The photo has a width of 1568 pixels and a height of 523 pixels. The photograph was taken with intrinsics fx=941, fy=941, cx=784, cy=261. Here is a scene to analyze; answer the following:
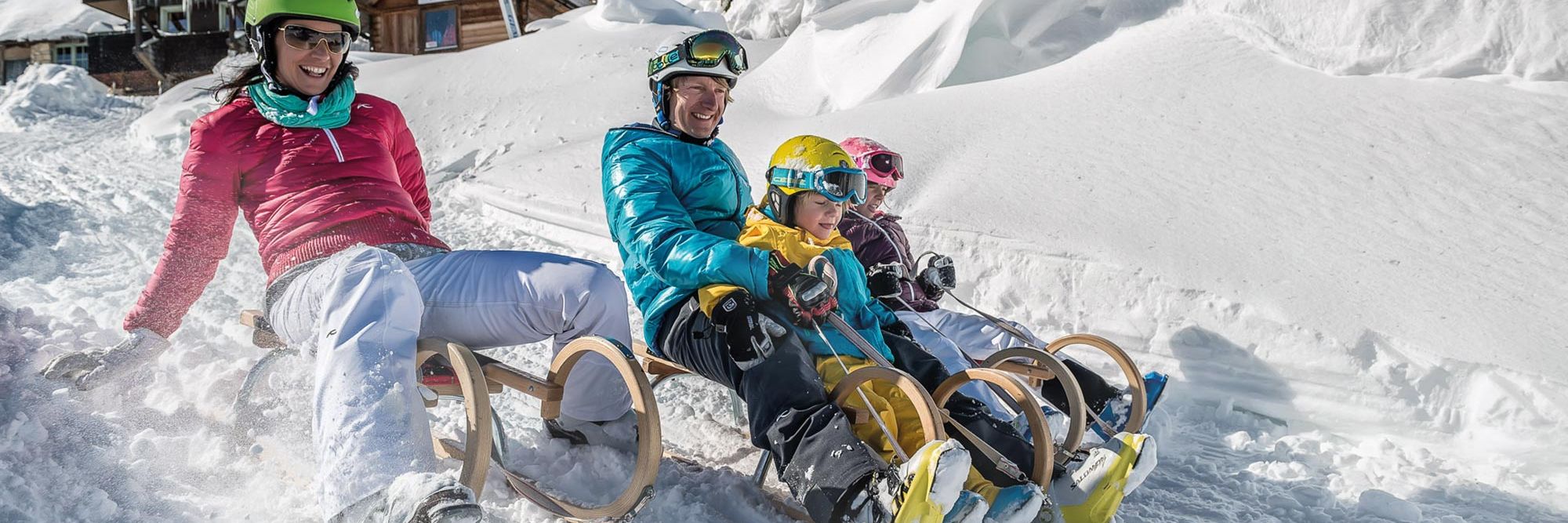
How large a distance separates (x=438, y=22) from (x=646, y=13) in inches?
348

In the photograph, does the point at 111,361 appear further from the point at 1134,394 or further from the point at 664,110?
the point at 1134,394

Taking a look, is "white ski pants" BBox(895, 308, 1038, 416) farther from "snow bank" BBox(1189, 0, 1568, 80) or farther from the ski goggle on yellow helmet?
"snow bank" BBox(1189, 0, 1568, 80)

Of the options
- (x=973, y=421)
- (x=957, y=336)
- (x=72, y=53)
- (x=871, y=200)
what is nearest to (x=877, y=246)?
(x=871, y=200)

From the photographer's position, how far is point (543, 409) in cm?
240

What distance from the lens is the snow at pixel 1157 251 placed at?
263 cm

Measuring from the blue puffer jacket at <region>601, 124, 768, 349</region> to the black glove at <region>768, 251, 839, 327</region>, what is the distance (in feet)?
0.10

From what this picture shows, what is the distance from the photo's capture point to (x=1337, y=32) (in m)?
5.68

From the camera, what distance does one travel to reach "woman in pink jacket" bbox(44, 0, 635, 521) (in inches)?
94.3

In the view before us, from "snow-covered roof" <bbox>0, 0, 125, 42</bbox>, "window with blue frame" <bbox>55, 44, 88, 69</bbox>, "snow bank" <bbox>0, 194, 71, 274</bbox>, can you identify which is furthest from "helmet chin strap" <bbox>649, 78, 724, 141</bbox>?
"snow-covered roof" <bbox>0, 0, 125, 42</bbox>

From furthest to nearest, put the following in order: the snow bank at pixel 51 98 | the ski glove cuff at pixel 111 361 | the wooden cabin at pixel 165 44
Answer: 1. the wooden cabin at pixel 165 44
2. the snow bank at pixel 51 98
3. the ski glove cuff at pixel 111 361

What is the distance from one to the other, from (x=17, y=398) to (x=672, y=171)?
6.13ft

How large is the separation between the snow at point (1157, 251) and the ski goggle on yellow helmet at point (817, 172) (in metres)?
0.84

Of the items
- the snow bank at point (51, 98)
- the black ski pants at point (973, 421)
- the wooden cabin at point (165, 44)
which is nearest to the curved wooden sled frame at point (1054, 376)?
the black ski pants at point (973, 421)

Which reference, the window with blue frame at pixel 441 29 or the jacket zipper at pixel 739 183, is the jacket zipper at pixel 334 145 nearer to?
the jacket zipper at pixel 739 183
